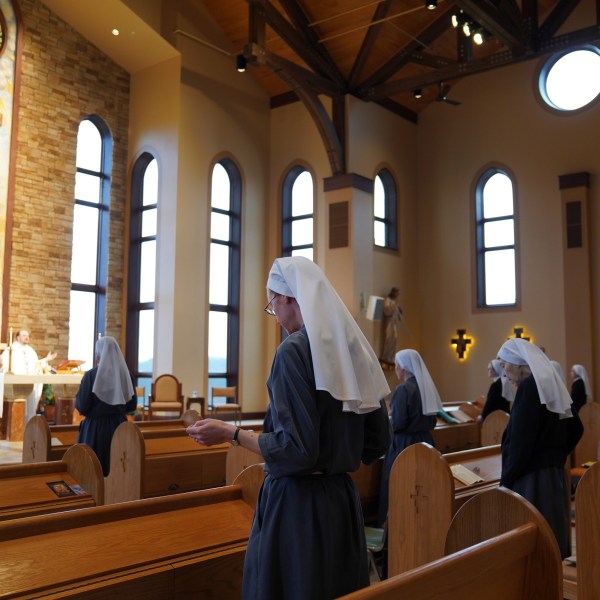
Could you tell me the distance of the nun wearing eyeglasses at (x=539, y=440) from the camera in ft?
12.3

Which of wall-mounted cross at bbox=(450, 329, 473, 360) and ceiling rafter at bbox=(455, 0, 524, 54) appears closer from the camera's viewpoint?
ceiling rafter at bbox=(455, 0, 524, 54)

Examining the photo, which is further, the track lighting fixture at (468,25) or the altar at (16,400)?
the track lighting fixture at (468,25)

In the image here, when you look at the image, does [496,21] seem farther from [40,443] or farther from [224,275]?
[40,443]

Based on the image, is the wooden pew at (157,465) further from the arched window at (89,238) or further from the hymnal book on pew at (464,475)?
the arched window at (89,238)

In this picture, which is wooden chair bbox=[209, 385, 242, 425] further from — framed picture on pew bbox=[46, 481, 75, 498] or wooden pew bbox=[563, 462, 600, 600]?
wooden pew bbox=[563, 462, 600, 600]

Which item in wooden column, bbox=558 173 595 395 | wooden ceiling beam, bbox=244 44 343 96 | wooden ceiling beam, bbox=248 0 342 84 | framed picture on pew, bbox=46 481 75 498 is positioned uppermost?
wooden ceiling beam, bbox=248 0 342 84

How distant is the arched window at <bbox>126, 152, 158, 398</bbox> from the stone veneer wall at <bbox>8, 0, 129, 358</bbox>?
0.31 metres

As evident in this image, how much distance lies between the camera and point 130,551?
230cm

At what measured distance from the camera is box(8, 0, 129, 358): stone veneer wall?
40.5ft

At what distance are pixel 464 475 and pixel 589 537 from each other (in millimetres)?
1651

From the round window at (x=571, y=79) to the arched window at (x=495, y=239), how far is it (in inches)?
67.6

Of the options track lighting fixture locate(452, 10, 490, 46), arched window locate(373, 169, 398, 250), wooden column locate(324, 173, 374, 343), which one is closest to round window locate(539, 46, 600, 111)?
arched window locate(373, 169, 398, 250)

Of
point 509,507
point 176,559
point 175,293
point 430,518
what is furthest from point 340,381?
point 175,293

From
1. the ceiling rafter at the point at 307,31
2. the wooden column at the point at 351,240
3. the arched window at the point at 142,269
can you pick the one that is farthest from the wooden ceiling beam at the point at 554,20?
the arched window at the point at 142,269
